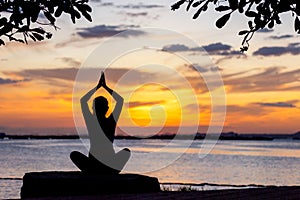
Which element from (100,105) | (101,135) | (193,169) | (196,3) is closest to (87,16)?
(196,3)

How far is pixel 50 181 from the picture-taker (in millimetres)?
11680

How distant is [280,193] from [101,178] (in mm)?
5310

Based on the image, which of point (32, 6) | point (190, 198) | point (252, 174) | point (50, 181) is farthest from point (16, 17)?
point (252, 174)

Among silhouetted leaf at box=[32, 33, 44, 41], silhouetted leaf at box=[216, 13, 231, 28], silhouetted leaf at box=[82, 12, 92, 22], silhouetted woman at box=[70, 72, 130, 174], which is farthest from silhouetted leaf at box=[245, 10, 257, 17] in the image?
silhouetted woman at box=[70, 72, 130, 174]

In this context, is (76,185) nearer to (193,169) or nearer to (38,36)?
(38,36)

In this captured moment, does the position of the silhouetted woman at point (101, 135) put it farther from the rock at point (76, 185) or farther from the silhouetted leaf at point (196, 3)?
the silhouetted leaf at point (196, 3)

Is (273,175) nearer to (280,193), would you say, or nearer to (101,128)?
(101,128)

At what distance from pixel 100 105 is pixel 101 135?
61 cm

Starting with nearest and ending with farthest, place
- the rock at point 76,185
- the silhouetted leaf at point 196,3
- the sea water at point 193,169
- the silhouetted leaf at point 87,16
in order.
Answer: the silhouetted leaf at point 87,16 < the silhouetted leaf at point 196,3 < the rock at point 76,185 < the sea water at point 193,169

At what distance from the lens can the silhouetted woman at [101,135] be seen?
12180 millimetres

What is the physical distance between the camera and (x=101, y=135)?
488 inches

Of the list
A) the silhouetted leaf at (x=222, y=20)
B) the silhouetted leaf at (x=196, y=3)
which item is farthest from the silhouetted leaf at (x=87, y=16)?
the silhouetted leaf at (x=222, y=20)

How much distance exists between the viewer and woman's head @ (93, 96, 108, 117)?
12.1 m

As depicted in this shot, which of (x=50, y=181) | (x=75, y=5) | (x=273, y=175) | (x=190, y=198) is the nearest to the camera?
(x=190, y=198)
